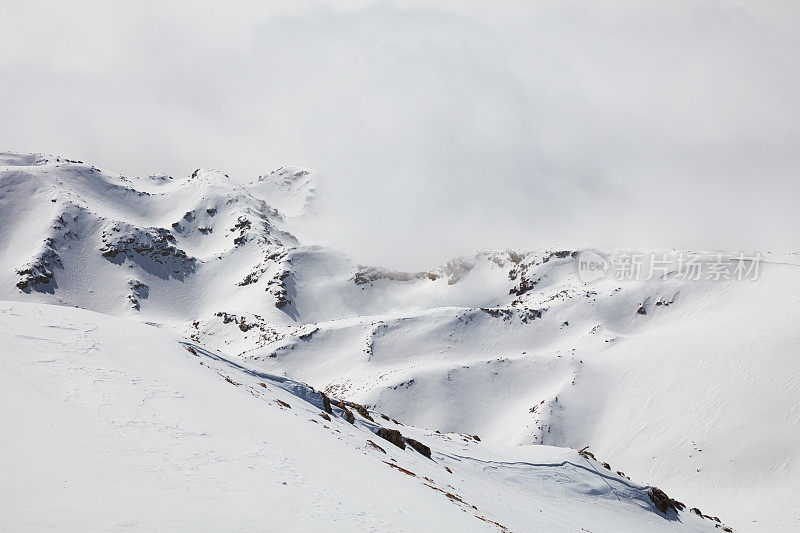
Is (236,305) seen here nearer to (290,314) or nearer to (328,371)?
(290,314)

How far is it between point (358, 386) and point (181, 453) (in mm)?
74295

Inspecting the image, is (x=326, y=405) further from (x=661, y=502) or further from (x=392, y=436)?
(x=661, y=502)

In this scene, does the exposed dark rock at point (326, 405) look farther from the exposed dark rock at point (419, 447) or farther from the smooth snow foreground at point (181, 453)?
the exposed dark rock at point (419, 447)

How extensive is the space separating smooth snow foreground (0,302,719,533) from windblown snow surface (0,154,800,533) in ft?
0.28

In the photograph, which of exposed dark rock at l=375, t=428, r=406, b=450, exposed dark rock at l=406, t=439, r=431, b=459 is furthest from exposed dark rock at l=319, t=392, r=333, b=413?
exposed dark rock at l=406, t=439, r=431, b=459

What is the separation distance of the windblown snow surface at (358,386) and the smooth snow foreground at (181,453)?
0.28 feet

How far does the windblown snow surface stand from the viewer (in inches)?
423

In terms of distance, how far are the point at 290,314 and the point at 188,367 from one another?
395 ft

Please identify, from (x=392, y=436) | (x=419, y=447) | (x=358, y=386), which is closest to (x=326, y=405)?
(x=392, y=436)

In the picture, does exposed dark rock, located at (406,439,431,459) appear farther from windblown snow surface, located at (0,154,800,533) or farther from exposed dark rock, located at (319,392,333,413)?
exposed dark rock, located at (319,392,333,413)

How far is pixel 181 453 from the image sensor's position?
11547mm

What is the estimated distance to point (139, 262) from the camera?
157500 mm

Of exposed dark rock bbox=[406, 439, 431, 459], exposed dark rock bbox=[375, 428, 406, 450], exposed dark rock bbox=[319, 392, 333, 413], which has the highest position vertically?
exposed dark rock bbox=[319, 392, 333, 413]

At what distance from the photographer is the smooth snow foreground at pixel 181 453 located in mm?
8531
